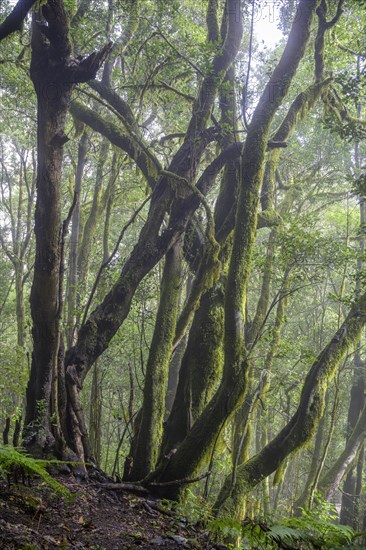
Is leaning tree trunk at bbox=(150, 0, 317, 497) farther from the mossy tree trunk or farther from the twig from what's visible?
the mossy tree trunk

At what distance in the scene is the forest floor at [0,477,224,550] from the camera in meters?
3.12

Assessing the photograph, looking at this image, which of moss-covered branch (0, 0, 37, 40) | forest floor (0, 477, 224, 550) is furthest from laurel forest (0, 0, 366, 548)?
forest floor (0, 477, 224, 550)

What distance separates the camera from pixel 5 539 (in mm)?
2758

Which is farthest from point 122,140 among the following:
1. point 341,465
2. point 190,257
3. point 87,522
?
point 341,465

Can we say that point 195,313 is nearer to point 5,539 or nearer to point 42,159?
point 42,159

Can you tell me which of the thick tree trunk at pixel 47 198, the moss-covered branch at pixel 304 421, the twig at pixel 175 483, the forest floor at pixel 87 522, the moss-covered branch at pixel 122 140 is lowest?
the forest floor at pixel 87 522

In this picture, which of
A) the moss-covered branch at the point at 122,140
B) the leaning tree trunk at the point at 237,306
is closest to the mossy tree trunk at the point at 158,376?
the leaning tree trunk at the point at 237,306

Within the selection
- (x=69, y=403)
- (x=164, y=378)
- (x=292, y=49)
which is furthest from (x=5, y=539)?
(x=292, y=49)

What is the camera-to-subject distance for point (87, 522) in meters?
3.93

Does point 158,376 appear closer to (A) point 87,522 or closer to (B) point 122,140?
(A) point 87,522

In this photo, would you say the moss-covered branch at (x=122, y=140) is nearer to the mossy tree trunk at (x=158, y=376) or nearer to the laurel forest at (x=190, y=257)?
the laurel forest at (x=190, y=257)

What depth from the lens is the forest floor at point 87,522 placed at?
3.12 m

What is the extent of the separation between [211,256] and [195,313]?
47.8 inches

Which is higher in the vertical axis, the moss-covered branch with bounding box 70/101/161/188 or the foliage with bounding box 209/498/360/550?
the moss-covered branch with bounding box 70/101/161/188
